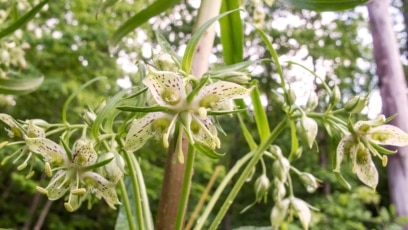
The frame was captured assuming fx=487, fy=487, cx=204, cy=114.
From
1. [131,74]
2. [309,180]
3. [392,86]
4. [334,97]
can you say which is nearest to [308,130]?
[334,97]

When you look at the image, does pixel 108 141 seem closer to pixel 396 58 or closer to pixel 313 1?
pixel 313 1

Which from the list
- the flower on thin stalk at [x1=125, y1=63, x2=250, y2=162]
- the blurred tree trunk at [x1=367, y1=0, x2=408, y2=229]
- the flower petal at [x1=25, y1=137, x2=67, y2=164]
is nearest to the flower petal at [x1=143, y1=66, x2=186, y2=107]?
the flower on thin stalk at [x1=125, y1=63, x2=250, y2=162]

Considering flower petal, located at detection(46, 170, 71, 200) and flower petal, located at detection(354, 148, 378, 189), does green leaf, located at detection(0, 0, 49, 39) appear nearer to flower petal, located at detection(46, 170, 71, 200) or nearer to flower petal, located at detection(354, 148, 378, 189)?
flower petal, located at detection(46, 170, 71, 200)

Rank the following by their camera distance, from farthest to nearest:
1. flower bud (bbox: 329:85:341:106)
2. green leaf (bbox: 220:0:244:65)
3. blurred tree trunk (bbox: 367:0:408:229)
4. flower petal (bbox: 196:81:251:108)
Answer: blurred tree trunk (bbox: 367:0:408:229)
green leaf (bbox: 220:0:244:65)
flower bud (bbox: 329:85:341:106)
flower petal (bbox: 196:81:251:108)

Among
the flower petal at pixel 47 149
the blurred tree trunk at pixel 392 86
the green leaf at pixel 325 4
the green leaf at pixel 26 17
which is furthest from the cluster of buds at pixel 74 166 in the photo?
the blurred tree trunk at pixel 392 86

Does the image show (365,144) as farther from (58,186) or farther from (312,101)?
(58,186)

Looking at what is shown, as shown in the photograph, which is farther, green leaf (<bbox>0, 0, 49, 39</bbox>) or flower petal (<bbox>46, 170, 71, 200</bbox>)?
green leaf (<bbox>0, 0, 49, 39</bbox>)
